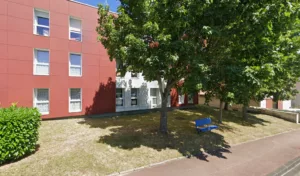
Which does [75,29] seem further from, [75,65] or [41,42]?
[75,65]

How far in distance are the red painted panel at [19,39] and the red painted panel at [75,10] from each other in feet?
10.9

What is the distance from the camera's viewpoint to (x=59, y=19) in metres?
11.6

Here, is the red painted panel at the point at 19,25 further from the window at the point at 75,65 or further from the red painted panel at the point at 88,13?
the red painted panel at the point at 88,13

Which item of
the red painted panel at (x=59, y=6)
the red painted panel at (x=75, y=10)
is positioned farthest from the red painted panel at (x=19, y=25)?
the red painted panel at (x=75, y=10)

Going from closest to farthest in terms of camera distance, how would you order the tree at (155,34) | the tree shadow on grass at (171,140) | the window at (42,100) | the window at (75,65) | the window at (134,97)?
the tree at (155,34) < the tree shadow on grass at (171,140) < the window at (42,100) < the window at (75,65) < the window at (134,97)

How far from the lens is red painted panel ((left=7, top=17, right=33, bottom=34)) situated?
10.1 m

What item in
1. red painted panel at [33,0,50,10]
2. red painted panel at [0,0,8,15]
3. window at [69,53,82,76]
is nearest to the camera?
red painted panel at [0,0,8,15]

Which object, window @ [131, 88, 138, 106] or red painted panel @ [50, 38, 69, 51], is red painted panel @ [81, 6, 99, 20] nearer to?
red painted panel @ [50, 38, 69, 51]

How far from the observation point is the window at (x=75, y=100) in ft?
40.6

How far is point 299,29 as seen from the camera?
1065cm

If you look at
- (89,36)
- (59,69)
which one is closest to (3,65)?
(59,69)

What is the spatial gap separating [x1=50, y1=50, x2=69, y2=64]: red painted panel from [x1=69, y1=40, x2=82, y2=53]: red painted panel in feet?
1.57

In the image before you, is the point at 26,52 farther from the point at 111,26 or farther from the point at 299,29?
the point at 299,29

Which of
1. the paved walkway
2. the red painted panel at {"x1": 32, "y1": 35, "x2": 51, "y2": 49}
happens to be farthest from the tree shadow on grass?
the red painted panel at {"x1": 32, "y1": 35, "x2": 51, "y2": 49}
